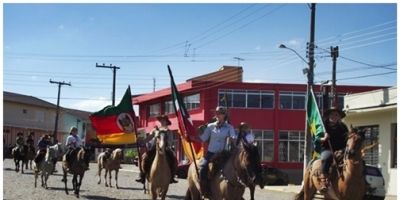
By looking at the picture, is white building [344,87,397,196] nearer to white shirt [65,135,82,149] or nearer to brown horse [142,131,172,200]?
white shirt [65,135,82,149]

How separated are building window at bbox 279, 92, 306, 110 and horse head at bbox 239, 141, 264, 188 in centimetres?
3889

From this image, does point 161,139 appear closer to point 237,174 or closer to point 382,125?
point 237,174

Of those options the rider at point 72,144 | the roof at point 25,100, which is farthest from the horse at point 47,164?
the roof at point 25,100

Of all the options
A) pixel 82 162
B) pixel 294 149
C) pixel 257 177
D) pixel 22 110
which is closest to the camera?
pixel 257 177

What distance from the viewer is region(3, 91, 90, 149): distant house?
77250 millimetres

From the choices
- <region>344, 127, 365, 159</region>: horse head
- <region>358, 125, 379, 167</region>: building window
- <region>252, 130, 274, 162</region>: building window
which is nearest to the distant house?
<region>252, 130, 274, 162</region>: building window

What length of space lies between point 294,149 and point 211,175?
125 ft

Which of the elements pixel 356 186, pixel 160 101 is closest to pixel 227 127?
pixel 356 186

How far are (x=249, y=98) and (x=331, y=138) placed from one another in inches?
1467

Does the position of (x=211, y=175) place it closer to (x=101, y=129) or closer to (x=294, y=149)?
(x=101, y=129)

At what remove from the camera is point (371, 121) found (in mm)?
26656

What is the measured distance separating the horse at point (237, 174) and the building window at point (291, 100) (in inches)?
1493

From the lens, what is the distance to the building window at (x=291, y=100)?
48188 millimetres

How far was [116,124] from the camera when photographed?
16078mm
